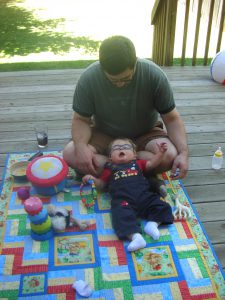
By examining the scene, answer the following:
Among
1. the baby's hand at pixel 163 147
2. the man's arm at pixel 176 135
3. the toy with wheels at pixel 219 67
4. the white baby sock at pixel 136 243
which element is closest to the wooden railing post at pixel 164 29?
the toy with wheels at pixel 219 67

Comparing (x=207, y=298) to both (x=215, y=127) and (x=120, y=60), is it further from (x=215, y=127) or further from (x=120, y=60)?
(x=215, y=127)

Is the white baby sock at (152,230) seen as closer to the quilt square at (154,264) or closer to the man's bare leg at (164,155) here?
the quilt square at (154,264)

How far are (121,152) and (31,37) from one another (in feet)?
17.1

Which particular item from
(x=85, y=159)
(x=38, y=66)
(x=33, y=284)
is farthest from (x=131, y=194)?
(x=38, y=66)

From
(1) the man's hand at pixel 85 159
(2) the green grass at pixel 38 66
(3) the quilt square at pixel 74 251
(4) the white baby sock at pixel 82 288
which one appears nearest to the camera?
(4) the white baby sock at pixel 82 288

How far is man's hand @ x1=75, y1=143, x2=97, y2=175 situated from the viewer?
82.8 inches

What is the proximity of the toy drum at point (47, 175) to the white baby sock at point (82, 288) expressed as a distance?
2.18 ft

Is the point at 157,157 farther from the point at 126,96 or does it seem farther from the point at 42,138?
the point at 42,138

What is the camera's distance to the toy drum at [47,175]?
6.70 feet

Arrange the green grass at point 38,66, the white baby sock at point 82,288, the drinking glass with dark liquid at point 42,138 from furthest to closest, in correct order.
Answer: the green grass at point 38,66 < the drinking glass with dark liquid at point 42,138 < the white baby sock at point 82,288

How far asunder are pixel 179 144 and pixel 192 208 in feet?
1.33

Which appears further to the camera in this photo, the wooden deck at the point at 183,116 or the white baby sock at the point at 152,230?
the wooden deck at the point at 183,116

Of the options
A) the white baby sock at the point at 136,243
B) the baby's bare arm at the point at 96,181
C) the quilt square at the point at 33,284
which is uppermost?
the baby's bare arm at the point at 96,181

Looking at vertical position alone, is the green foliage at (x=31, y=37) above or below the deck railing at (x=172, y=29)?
below
